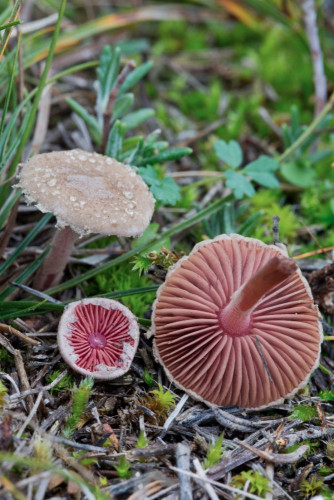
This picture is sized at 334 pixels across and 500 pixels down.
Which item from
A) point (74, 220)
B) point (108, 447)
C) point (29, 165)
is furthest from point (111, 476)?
point (29, 165)

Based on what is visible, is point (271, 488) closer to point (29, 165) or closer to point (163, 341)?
point (163, 341)

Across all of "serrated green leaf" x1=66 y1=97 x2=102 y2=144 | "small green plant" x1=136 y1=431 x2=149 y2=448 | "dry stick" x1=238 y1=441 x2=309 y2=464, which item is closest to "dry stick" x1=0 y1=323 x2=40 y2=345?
"small green plant" x1=136 y1=431 x2=149 y2=448

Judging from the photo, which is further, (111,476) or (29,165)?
(29,165)

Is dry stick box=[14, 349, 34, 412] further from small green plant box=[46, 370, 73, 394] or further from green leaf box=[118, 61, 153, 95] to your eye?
green leaf box=[118, 61, 153, 95]

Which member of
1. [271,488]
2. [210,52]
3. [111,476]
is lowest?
[271,488]

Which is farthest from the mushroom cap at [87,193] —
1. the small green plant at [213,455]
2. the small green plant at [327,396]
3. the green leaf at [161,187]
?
the small green plant at [327,396]

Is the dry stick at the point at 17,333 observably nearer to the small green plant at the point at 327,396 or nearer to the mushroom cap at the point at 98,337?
the mushroom cap at the point at 98,337

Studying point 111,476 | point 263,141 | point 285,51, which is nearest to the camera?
point 111,476
